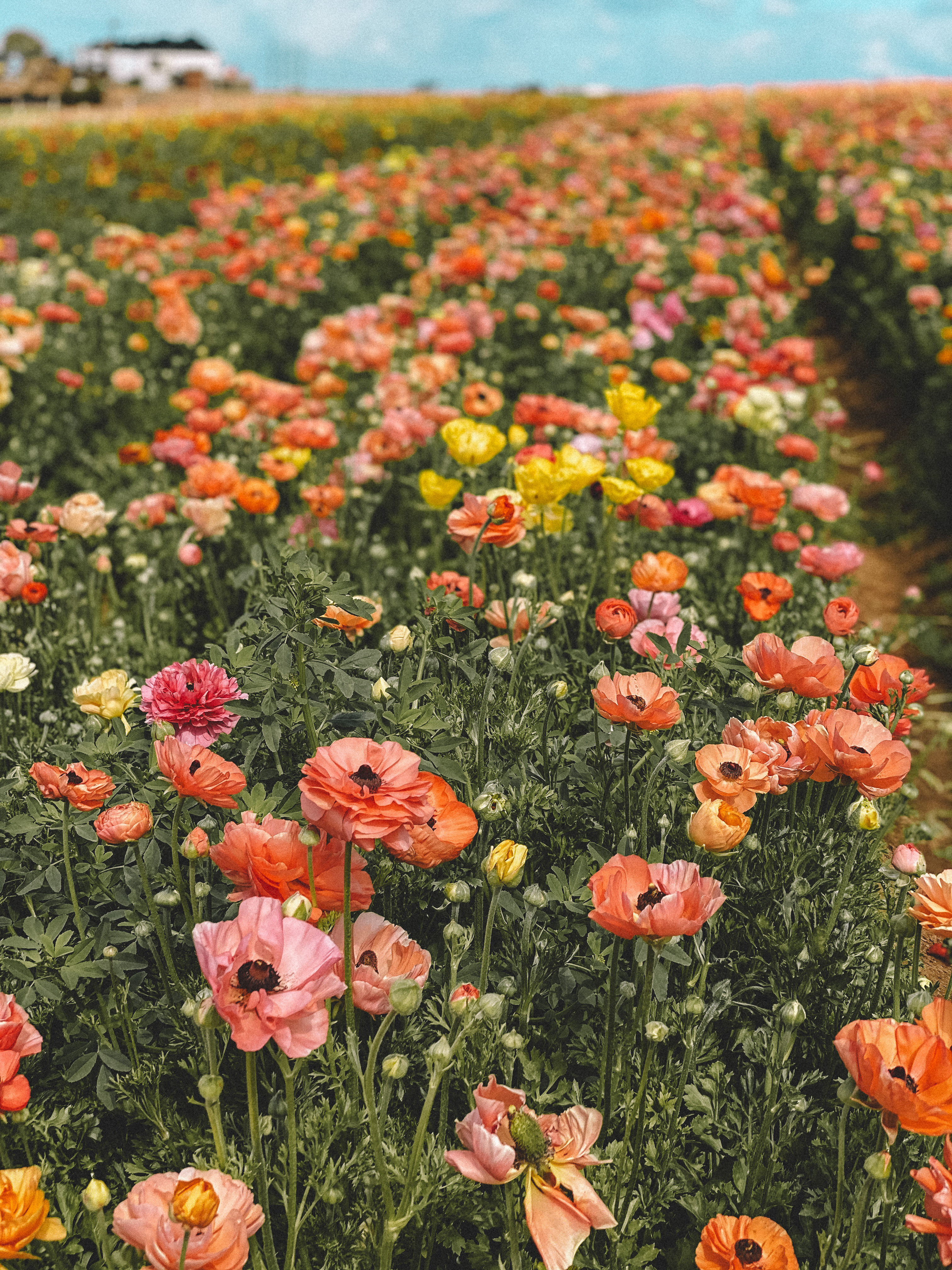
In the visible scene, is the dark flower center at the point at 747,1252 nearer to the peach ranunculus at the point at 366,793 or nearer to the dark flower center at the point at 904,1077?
the dark flower center at the point at 904,1077

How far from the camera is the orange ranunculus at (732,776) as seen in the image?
157cm

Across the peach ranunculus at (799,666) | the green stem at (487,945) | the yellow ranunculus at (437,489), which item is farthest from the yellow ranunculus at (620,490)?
the green stem at (487,945)

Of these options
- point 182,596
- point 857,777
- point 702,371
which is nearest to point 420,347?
point 702,371

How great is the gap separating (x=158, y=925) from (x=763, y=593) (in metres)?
1.63

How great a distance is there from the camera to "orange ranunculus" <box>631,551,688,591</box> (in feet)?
7.53

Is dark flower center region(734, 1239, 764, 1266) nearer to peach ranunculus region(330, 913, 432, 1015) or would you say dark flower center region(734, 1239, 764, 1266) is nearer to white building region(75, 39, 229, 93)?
peach ranunculus region(330, 913, 432, 1015)

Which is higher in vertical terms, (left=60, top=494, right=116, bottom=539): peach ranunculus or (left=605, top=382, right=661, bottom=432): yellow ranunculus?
(left=605, top=382, right=661, bottom=432): yellow ranunculus

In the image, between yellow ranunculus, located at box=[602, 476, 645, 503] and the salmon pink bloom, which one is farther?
yellow ranunculus, located at box=[602, 476, 645, 503]

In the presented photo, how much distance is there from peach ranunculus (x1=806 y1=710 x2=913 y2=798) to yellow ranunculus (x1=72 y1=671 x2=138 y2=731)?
128 cm

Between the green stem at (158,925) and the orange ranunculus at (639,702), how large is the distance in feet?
2.66

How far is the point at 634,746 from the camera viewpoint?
2074 mm

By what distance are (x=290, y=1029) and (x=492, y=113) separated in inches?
908

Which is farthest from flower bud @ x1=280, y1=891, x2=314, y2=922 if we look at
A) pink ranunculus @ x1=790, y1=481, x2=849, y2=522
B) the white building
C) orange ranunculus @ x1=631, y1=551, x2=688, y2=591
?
the white building

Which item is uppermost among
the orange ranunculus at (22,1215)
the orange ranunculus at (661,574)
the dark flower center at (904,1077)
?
the orange ranunculus at (661,574)
